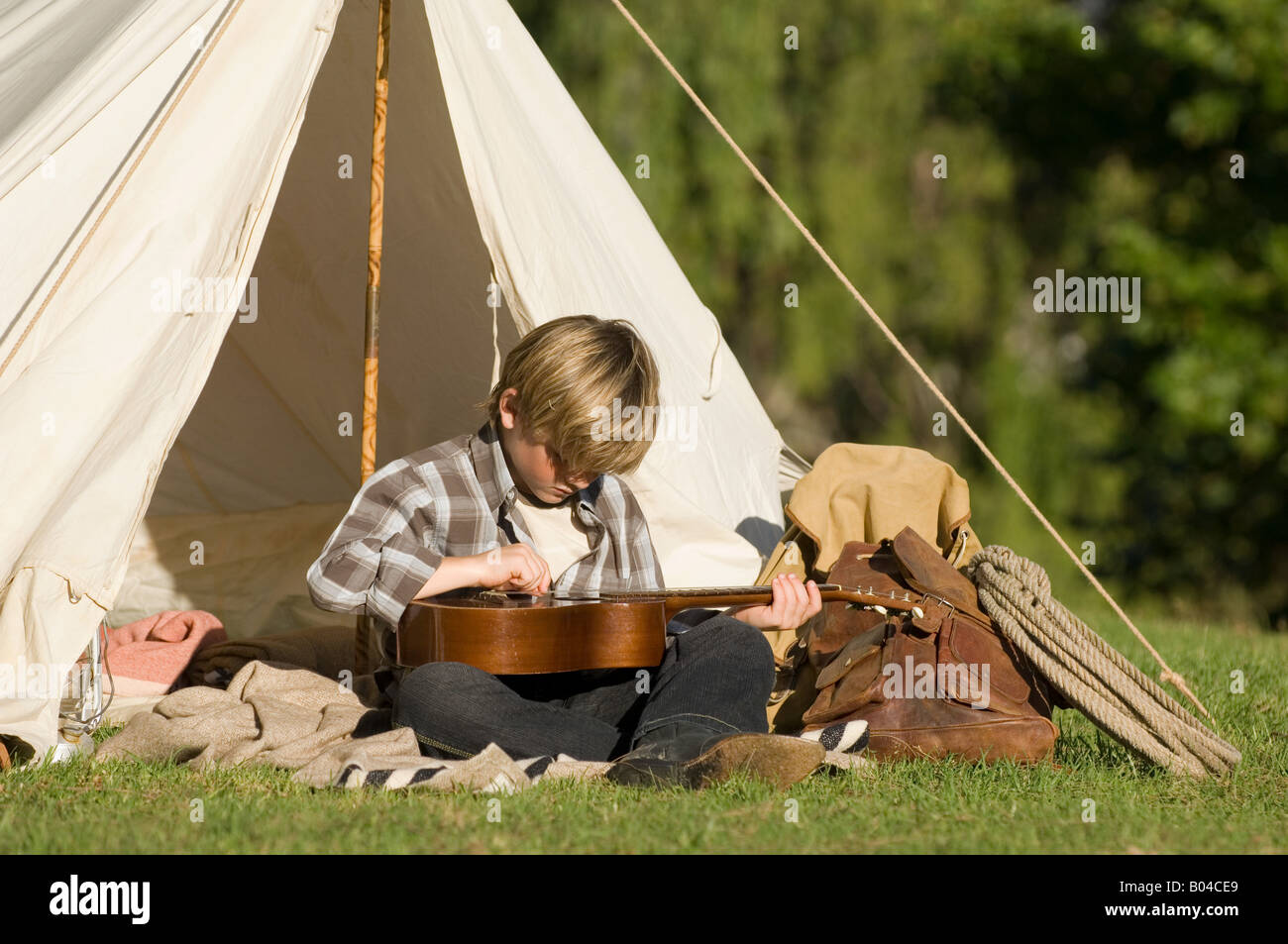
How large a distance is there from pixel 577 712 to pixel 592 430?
0.53m

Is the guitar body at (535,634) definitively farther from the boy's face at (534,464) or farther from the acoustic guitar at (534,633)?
the boy's face at (534,464)

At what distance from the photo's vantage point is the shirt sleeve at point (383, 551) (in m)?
2.60

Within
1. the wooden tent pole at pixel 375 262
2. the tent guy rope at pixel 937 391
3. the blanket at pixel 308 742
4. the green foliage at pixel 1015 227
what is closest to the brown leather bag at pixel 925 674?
the blanket at pixel 308 742

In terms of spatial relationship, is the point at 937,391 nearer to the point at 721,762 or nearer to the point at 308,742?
the point at 721,762

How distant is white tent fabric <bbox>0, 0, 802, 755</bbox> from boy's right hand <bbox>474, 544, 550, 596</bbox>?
2.12 ft

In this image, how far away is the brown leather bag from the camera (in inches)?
104

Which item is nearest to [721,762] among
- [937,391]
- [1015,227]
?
[937,391]

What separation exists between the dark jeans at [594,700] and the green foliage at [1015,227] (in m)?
6.05

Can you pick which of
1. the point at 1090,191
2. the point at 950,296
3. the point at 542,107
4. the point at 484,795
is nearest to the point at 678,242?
the point at 950,296

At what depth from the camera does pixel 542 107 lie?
11.2ft

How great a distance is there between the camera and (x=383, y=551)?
2.66m

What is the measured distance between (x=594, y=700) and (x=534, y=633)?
0.25 m
